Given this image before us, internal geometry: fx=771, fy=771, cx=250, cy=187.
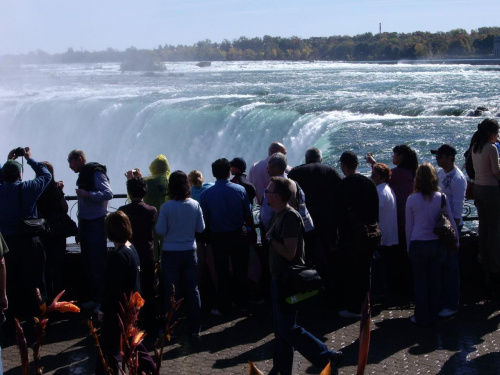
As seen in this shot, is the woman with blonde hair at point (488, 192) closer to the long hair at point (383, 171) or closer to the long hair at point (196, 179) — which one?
the long hair at point (383, 171)

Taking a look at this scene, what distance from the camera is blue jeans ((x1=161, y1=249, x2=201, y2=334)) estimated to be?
20.3 feet

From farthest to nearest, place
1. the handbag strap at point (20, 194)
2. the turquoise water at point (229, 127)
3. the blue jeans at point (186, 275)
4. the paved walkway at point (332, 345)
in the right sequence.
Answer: the turquoise water at point (229, 127), the blue jeans at point (186, 275), the handbag strap at point (20, 194), the paved walkway at point (332, 345)

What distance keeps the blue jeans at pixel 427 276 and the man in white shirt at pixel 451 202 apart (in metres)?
0.22

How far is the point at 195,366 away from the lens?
5637mm

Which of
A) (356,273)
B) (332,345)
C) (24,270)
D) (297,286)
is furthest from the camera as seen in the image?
(356,273)

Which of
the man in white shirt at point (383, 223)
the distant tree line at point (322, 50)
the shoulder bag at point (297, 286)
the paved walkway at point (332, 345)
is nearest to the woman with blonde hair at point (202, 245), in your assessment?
the paved walkway at point (332, 345)

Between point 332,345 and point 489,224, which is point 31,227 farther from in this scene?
point 489,224

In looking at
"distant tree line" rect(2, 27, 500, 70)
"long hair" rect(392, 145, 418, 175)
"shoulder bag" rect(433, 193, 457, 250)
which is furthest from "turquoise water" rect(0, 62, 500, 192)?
"distant tree line" rect(2, 27, 500, 70)

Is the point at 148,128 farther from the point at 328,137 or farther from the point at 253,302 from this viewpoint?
the point at 253,302

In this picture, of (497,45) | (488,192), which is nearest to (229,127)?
(488,192)

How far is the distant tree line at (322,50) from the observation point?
133 m

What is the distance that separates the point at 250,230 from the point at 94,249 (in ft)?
4.63

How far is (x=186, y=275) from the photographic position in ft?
20.5

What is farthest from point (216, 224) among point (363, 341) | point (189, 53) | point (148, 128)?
point (189, 53)
